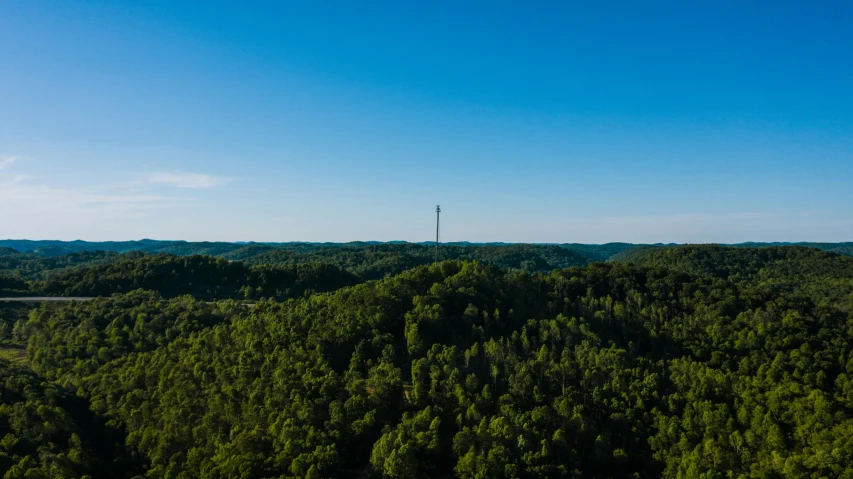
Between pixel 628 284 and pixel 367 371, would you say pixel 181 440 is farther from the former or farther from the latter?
pixel 628 284

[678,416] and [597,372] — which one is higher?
[597,372]

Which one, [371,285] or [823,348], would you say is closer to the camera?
[823,348]

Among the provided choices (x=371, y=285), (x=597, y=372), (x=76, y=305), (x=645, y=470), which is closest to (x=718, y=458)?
(x=645, y=470)

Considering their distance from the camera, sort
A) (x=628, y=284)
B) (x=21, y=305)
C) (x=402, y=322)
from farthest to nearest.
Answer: (x=21, y=305), (x=628, y=284), (x=402, y=322)

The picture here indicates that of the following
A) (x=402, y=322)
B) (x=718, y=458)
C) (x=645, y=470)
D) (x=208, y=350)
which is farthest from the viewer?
(x=402, y=322)

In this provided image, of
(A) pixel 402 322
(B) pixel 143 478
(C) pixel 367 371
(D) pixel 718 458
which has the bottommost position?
(B) pixel 143 478

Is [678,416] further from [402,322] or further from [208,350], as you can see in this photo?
[208,350]
